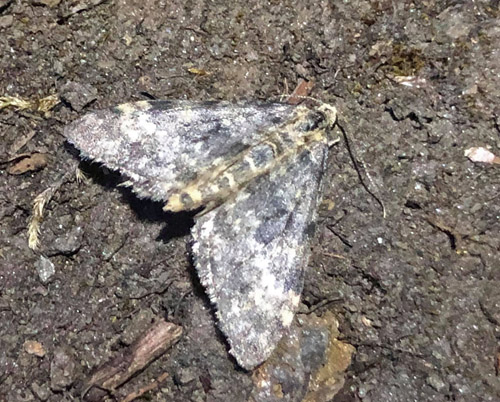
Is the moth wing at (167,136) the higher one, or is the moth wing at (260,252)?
the moth wing at (167,136)

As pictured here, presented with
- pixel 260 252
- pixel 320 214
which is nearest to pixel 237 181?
pixel 260 252

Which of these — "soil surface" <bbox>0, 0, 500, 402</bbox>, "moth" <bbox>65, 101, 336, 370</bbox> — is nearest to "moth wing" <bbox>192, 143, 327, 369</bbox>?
"moth" <bbox>65, 101, 336, 370</bbox>

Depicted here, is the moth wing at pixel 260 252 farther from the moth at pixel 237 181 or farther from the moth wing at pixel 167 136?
the moth wing at pixel 167 136

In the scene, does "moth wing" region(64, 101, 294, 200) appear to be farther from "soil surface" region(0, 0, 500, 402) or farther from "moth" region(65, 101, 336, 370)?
"soil surface" region(0, 0, 500, 402)

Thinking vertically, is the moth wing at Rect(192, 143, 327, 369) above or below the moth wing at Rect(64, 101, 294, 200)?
below

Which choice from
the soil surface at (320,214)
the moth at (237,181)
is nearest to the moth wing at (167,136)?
the moth at (237,181)

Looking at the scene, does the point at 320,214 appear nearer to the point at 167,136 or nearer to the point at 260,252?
the point at 260,252
